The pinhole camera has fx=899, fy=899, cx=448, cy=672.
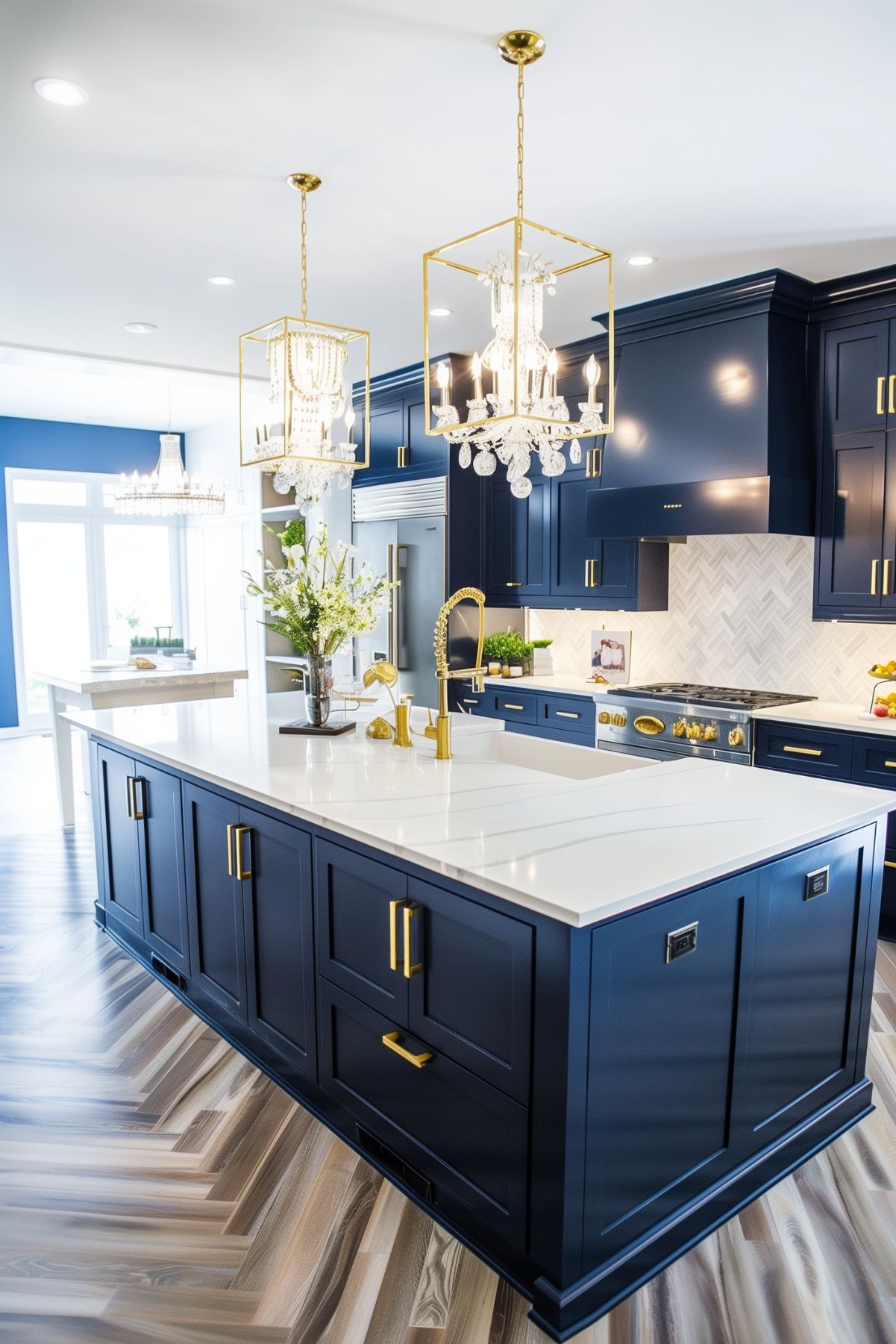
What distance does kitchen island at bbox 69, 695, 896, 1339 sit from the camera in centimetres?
173

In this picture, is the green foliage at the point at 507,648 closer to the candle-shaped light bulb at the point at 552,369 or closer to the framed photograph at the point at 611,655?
the framed photograph at the point at 611,655

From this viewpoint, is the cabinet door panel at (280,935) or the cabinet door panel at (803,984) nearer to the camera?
the cabinet door panel at (803,984)

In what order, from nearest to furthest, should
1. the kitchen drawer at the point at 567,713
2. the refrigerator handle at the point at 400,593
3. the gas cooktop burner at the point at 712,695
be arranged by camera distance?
the gas cooktop burner at the point at 712,695 < the kitchen drawer at the point at 567,713 < the refrigerator handle at the point at 400,593

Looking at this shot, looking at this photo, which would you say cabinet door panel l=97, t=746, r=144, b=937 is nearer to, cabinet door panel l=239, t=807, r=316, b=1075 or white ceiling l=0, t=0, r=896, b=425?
cabinet door panel l=239, t=807, r=316, b=1075

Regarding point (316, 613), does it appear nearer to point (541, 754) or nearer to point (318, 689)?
point (318, 689)

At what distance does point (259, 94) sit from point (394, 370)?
3263 mm

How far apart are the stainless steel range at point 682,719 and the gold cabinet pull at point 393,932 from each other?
244 cm

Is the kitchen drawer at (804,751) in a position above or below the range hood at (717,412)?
below

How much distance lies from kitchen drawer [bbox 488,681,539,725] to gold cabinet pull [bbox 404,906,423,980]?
318 centimetres

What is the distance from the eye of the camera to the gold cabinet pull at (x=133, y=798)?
330cm

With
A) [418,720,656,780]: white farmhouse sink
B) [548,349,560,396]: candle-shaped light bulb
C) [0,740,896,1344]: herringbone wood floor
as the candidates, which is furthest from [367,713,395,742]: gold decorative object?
[548,349,560,396]: candle-shaped light bulb

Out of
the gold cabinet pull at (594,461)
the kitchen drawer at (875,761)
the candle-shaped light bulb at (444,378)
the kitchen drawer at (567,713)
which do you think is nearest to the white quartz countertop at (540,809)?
the candle-shaped light bulb at (444,378)

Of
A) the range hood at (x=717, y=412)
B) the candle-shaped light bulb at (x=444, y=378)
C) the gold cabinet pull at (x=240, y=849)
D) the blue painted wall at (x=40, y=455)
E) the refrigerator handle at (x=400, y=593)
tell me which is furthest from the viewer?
the blue painted wall at (x=40, y=455)

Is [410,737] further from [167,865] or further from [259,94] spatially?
[259,94]
